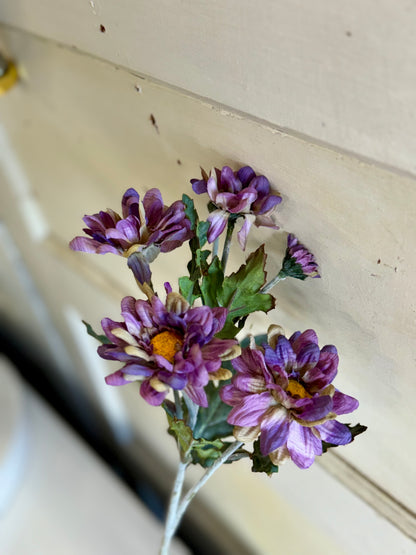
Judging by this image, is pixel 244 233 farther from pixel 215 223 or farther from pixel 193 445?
pixel 193 445

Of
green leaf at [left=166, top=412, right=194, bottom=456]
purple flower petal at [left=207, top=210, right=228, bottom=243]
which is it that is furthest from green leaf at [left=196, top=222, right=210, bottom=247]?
green leaf at [left=166, top=412, right=194, bottom=456]

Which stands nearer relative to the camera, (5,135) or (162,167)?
(162,167)

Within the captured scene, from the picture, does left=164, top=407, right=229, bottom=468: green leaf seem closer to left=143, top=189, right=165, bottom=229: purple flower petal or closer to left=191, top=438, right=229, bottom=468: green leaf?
left=191, top=438, right=229, bottom=468: green leaf

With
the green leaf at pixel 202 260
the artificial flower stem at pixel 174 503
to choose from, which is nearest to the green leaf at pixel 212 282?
the green leaf at pixel 202 260

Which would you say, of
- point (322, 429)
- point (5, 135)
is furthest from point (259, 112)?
point (5, 135)

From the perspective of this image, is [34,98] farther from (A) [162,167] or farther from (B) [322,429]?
(B) [322,429]

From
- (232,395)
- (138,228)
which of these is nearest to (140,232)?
(138,228)

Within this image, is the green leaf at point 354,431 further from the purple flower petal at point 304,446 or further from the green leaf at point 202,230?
the green leaf at point 202,230
